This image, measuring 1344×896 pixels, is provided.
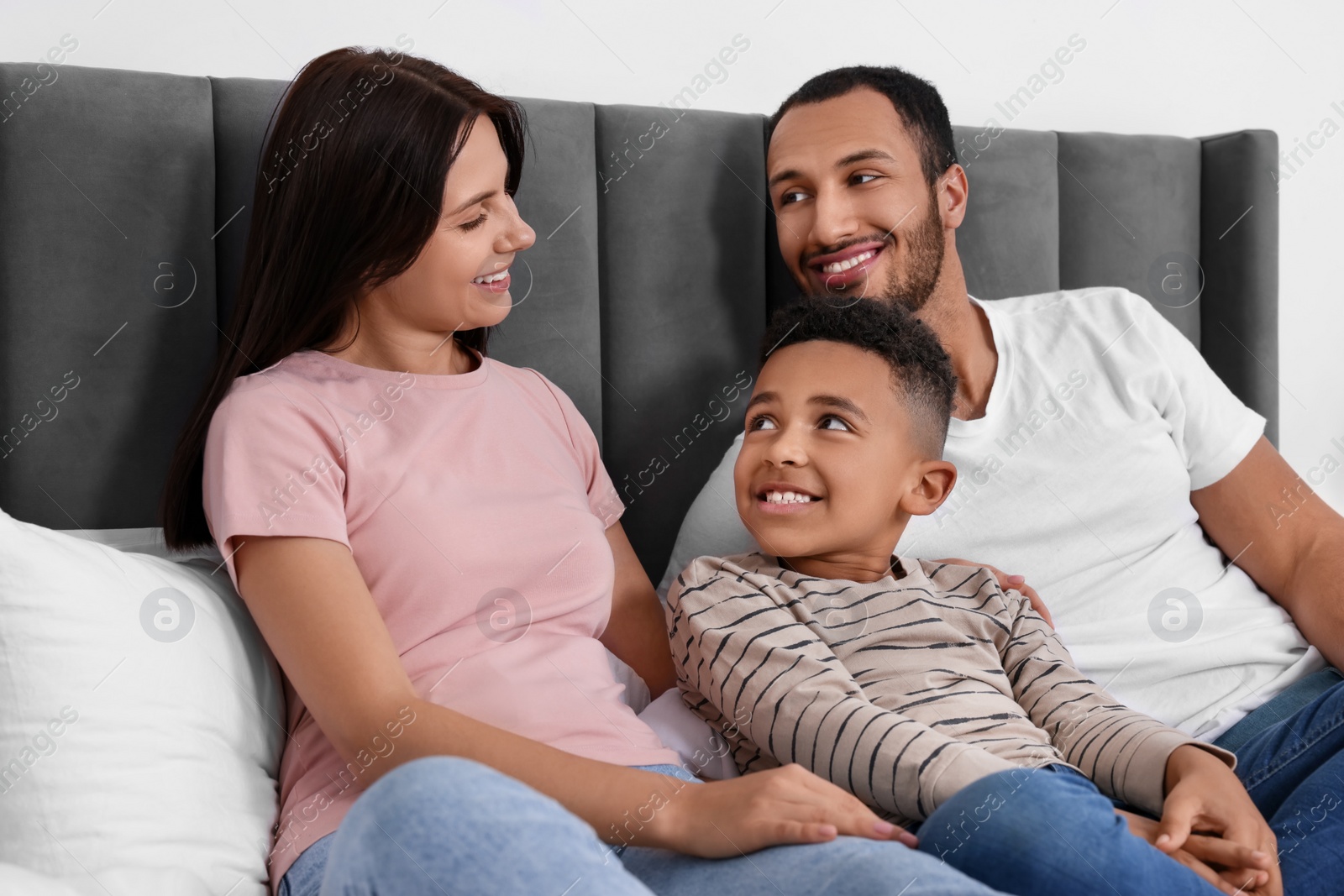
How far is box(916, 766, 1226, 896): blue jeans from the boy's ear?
0.36 meters

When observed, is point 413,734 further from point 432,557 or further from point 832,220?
point 832,220

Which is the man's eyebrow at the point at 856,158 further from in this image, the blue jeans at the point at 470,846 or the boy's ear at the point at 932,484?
the blue jeans at the point at 470,846

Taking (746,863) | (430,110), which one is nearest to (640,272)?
(430,110)

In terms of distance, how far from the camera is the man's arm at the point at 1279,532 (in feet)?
4.05

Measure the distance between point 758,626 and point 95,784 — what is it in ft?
1.78

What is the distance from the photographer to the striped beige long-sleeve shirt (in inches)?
33.8

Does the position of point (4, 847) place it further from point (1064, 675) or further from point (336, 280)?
point (1064, 675)

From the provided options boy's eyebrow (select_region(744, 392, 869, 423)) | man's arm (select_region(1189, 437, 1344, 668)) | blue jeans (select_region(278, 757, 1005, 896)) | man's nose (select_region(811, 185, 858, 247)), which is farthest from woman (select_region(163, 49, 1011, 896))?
man's arm (select_region(1189, 437, 1344, 668))

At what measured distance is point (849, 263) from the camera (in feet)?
4.33

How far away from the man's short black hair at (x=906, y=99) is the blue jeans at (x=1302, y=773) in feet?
2.44

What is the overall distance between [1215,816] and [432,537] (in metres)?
0.70

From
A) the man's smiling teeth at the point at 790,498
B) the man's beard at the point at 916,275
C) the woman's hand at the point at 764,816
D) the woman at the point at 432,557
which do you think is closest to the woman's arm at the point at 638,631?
the woman at the point at 432,557

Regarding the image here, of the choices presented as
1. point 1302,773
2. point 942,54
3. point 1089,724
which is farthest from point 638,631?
point 942,54

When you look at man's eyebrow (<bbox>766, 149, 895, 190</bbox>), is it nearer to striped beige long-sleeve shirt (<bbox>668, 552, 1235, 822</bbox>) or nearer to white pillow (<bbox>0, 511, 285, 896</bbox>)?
striped beige long-sleeve shirt (<bbox>668, 552, 1235, 822</bbox>)
